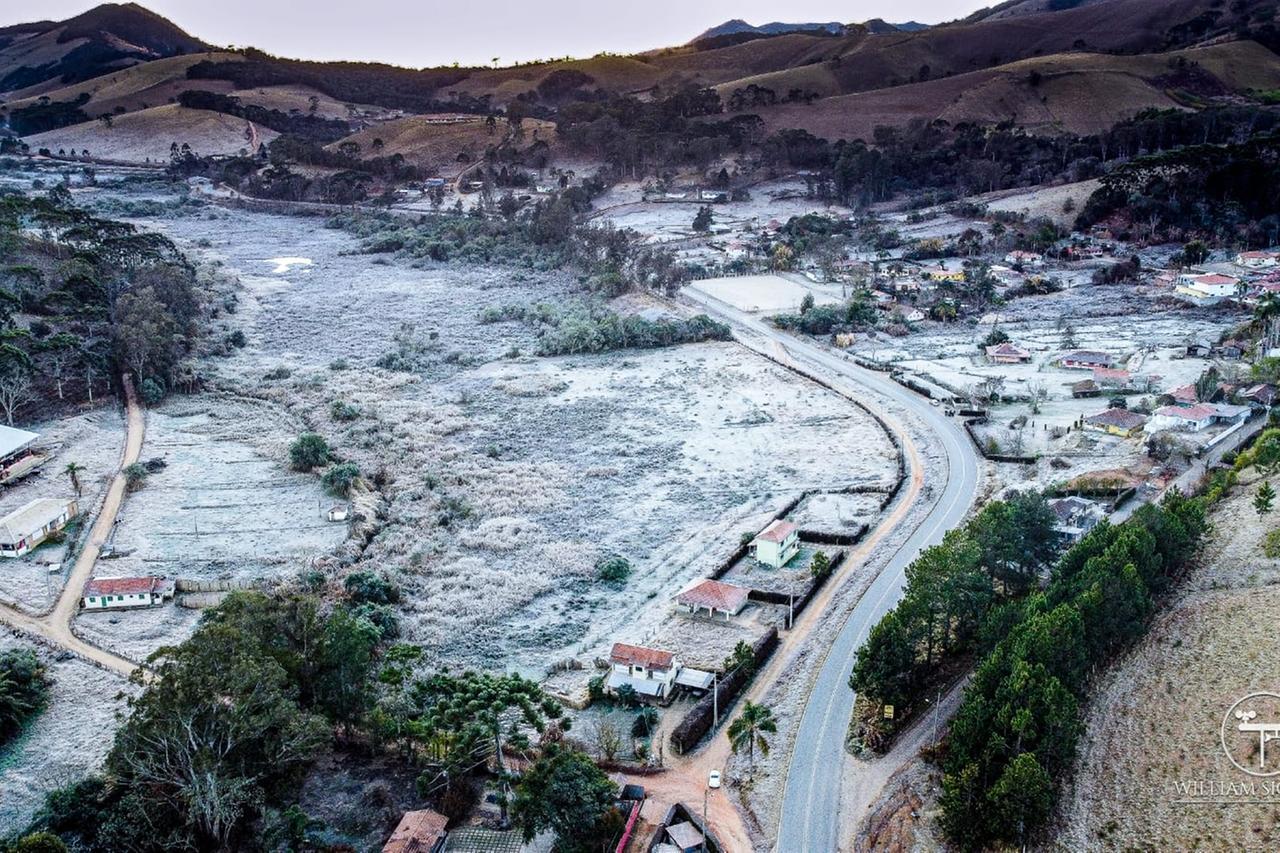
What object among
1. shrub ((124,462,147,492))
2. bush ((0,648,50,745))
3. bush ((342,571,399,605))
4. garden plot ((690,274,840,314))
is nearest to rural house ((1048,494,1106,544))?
bush ((342,571,399,605))

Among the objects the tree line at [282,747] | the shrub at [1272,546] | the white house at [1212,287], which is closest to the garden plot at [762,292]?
the white house at [1212,287]

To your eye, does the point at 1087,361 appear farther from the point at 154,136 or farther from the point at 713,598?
the point at 154,136

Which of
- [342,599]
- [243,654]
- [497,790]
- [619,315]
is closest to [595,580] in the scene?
[342,599]

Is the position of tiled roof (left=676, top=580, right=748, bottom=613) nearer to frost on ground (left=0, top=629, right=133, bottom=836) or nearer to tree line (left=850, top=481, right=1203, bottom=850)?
tree line (left=850, top=481, right=1203, bottom=850)

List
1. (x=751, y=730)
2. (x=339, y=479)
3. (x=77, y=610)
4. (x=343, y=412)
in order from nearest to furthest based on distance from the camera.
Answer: (x=751, y=730) → (x=77, y=610) → (x=339, y=479) → (x=343, y=412)

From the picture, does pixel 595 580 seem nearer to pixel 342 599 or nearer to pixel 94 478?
pixel 342 599

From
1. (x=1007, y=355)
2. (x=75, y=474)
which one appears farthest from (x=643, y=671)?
(x=1007, y=355)
